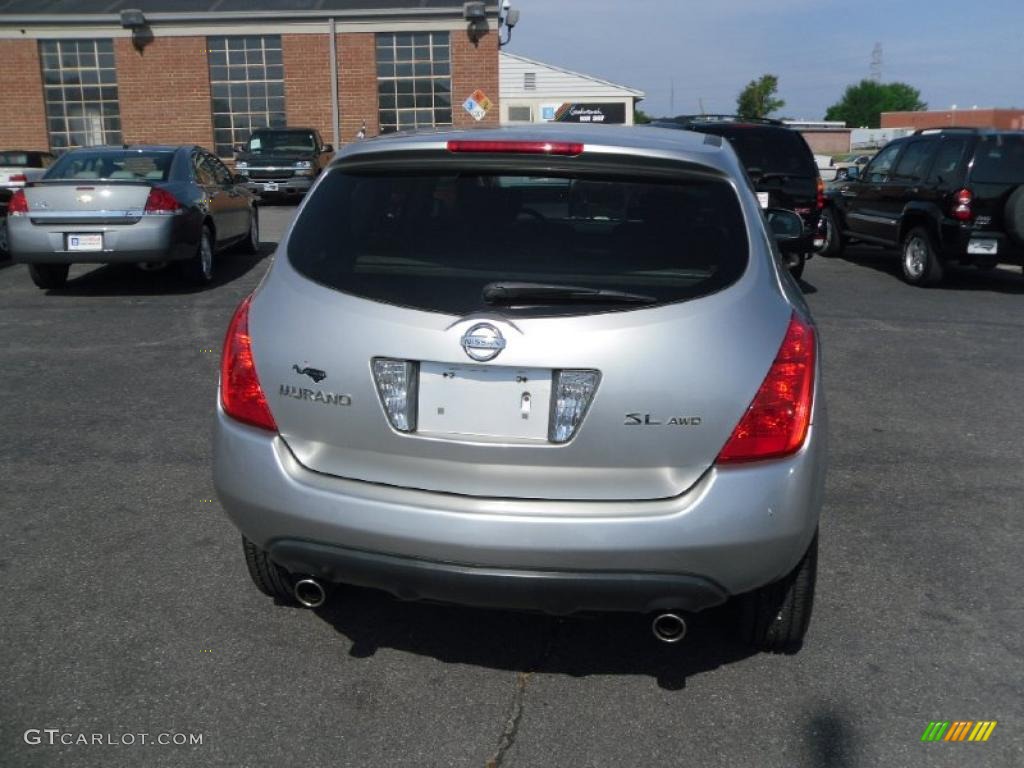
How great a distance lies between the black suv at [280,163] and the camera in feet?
74.6

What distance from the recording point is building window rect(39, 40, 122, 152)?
2819 centimetres

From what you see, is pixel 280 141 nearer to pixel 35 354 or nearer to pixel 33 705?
pixel 35 354

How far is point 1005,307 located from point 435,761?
31.1 feet

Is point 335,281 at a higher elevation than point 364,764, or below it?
higher

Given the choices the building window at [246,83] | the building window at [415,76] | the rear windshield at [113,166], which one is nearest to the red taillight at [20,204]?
the rear windshield at [113,166]

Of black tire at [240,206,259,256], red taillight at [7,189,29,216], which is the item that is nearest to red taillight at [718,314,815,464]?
red taillight at [7,189,29,216]

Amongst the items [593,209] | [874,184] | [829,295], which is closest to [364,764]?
[593,209]

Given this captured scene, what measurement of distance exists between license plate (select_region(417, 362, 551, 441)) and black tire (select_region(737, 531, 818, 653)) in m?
1.03

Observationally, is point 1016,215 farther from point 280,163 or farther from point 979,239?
point 280,163

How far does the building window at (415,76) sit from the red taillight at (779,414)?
84.9 ft

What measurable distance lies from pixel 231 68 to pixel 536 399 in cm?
2782

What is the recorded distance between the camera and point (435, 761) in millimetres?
2898

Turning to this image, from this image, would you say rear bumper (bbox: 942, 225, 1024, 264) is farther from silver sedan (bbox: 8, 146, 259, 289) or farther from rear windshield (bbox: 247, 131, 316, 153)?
rear windshield (bbox: 247, 131, 316, 153)

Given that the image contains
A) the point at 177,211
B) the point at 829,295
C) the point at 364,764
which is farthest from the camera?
the point at 829,295
